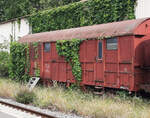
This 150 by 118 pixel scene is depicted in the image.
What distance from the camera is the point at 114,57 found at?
32.8 feet

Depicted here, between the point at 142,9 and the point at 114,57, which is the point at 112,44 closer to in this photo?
the point at 114,57

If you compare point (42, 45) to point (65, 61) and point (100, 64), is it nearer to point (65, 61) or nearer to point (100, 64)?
point (65, 61)

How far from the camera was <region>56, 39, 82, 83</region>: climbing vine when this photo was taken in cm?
1174

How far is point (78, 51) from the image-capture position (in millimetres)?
11938

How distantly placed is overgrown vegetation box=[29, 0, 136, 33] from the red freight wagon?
4720 millimetres

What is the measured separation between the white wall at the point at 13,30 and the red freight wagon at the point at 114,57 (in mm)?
12557

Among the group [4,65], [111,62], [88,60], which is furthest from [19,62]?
[111,62]

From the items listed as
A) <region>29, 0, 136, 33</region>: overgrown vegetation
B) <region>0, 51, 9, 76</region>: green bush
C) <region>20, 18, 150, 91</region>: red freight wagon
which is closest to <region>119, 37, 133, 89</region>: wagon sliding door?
<region>20, 18, 150, 91</region>: red freight wagon

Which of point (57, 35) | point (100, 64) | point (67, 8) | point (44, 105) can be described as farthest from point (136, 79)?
point (67, 8)

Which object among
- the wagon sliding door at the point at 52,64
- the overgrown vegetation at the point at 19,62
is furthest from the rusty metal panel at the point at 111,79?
the overgrown vegetation at the point at 19,62

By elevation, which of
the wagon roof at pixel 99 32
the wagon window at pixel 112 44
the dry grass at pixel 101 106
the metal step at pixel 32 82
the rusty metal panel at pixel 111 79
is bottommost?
the dry grass at pixel 101 106

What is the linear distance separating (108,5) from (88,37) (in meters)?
6.21

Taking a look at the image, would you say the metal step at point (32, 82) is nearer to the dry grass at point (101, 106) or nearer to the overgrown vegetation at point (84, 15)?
the dry grass at point (101, 106)

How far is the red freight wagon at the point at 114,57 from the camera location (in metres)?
9.31
